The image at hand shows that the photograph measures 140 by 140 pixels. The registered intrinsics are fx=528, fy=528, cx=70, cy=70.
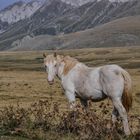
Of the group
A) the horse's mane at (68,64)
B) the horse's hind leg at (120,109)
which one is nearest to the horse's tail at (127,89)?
the horse's hind leg at (120,109)

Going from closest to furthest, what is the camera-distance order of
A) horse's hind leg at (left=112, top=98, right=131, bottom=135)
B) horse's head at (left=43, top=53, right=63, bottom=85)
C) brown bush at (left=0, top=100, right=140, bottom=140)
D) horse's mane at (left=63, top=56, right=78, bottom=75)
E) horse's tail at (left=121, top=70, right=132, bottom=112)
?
brown bush at (left=0, top=100, right=140, bottom=140) → horse's tail at (left=121, top=70, right=132, bottom=112) → horse's hind leg at (left=112, top=98, right=131, bottom=135) → horse's head at (left=43, top=53, right=63, bottom=85) → horse's mane at (left=63, top=56, right=78, bottom=75)

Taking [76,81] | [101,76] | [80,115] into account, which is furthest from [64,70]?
[80,115]

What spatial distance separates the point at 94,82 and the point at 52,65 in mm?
1402

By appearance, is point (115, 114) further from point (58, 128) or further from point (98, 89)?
point (58, 128)

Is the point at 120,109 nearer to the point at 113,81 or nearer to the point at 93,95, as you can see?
the point at 113,81

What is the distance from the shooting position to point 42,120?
13.7 metres

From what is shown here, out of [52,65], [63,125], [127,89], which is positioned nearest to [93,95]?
[127,89]

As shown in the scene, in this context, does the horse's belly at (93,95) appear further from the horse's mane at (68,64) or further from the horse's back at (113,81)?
the horse's mane at (68,64)

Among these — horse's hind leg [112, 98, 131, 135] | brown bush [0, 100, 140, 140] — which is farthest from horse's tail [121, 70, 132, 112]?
brown bush [0, 100, 140, 140]

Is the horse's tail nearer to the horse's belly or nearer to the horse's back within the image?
the horse's back

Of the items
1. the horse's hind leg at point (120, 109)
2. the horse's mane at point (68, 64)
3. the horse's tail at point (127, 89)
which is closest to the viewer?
the horse's tail at point (127, 89)

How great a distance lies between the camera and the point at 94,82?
14.0 m

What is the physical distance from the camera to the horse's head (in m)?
14.6

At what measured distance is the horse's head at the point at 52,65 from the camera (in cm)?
1457
